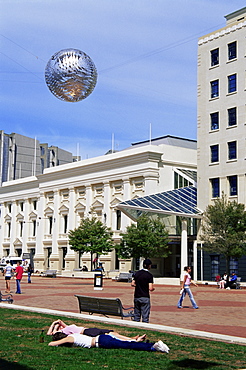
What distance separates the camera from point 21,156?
9775cm

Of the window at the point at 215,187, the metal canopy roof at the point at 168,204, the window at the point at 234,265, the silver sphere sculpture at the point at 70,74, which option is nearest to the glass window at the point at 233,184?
the window at the point at 215,187

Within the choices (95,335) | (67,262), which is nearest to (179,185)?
(67,262)

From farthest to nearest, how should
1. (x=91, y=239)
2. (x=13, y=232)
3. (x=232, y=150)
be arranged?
(x=13, y=232), (x=91, y=239), (x=232, y=150)

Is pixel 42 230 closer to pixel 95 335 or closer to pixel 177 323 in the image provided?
pixel 177 323

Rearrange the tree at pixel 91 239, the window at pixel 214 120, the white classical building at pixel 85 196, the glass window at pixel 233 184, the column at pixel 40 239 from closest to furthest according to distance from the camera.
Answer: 1. the glass window at pixel 233 184
2. the window at pixel 214 120
3. the tree at pixel 91 239
4. the white classical building at pixel 85 196
5. the column at pixel 40 239

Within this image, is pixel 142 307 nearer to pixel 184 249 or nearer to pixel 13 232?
pixel 184 249

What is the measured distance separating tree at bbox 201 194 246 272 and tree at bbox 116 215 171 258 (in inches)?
253

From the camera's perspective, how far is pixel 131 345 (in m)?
9.59

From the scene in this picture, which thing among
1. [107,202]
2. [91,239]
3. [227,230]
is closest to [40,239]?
[107,202]

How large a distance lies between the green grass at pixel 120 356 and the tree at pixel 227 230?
30.9 m

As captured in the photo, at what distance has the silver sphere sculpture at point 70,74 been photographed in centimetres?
1234

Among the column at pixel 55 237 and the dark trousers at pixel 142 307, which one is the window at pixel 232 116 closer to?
the column at pixel 55 237

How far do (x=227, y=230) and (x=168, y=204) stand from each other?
852 centimetres

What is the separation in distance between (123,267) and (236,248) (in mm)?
22526
